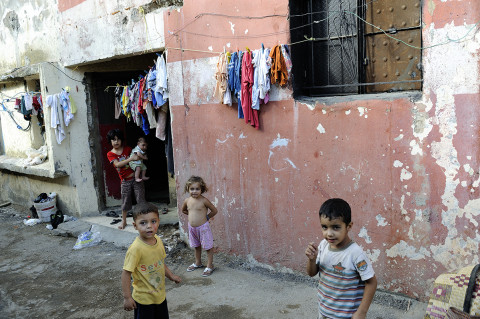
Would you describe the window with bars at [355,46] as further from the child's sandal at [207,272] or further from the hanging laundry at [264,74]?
the child's sandal at [207,272]

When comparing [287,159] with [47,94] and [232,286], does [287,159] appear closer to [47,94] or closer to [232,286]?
[232,286]

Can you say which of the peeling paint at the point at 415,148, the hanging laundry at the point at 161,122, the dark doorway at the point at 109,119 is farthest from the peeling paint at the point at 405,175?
the dark doorway at the point at 109,119

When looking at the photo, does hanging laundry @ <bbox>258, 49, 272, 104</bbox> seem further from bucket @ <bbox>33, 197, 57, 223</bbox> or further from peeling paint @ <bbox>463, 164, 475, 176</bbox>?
bucket @ <bbox>33, 197, 57, 223</bbox>

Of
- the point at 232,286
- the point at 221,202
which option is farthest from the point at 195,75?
the point at 232,286

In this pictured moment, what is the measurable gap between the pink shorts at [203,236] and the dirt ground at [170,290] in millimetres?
357

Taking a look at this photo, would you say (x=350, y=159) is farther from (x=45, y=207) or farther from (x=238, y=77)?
(x=45, y=207)

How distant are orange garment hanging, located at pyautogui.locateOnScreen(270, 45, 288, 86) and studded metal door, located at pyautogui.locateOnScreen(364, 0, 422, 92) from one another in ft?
2.60

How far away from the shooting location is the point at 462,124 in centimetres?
327

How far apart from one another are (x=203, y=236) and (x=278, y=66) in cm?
209

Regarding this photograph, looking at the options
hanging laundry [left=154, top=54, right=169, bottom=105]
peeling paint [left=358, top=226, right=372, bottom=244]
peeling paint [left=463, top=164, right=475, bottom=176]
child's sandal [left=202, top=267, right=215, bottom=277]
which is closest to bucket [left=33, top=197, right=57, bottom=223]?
hanging laundry [left=154, top=54, right=169, bottom=105]

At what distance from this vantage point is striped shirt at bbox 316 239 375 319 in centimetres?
231

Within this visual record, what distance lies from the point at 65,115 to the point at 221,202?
3825mm

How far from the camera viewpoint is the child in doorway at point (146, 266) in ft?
9.51

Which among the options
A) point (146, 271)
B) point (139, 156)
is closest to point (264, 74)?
point (146, 271)
